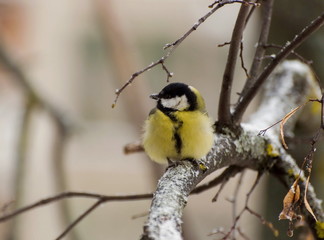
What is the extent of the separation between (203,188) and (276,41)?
0.68m

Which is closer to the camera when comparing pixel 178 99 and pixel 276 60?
pixel 276 60

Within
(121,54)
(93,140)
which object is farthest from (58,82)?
(121,54)

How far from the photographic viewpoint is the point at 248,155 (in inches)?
38.7

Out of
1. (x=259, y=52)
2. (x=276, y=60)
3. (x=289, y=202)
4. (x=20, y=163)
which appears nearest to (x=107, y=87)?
(x=20, y=163)

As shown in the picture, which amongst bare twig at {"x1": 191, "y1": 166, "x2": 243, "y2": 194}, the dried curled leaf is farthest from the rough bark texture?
the dried curled leaf

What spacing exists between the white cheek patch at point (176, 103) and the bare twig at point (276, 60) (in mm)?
169

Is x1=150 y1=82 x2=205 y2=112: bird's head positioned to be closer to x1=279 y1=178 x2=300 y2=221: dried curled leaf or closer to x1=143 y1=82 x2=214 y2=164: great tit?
x1=143 y1=82 x2=214 y2=164: great tit

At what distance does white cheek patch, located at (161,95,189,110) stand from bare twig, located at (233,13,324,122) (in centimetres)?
17

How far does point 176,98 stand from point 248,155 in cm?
21

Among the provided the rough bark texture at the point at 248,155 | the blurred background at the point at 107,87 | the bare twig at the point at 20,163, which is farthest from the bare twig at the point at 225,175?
the blurred background at the point at 107,87

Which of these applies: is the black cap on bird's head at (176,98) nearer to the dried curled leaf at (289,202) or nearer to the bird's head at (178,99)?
the bird's head at (178,99)

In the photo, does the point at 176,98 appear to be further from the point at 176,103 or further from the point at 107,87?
A: the point at 107,87

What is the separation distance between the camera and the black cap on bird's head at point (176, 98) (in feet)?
3.65

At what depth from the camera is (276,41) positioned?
1.59 metres
